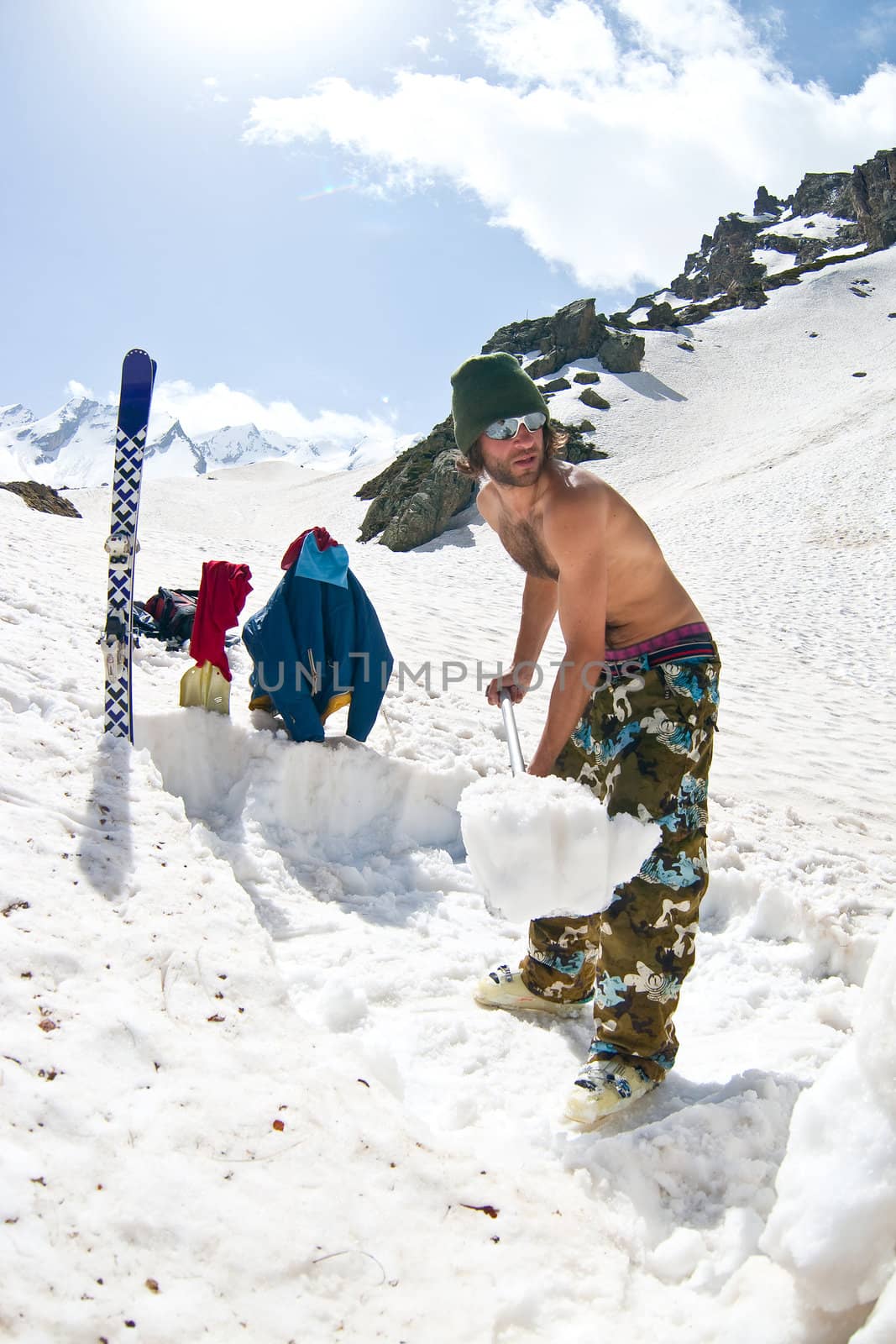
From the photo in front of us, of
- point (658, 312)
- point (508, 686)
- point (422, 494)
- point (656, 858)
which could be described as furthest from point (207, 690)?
point (658, 312)

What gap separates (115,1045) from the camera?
6.19 ft

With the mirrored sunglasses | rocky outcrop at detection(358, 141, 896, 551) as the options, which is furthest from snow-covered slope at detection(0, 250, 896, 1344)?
rocky outcrop at detection(358, 141, 896, 551)

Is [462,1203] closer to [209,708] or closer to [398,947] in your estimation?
[398,947]

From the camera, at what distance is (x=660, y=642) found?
251cm

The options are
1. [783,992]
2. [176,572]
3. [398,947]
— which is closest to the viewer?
[783,992]

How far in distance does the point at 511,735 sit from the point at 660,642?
0.64 m

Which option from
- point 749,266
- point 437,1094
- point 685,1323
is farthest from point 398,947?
point 749,266

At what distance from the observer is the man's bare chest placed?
2.67m

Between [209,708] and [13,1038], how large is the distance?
2912mm

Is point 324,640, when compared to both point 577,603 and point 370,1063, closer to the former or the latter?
point 577,603

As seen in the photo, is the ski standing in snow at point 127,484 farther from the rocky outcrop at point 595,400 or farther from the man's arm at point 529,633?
the rocky outcrop at point 595,400

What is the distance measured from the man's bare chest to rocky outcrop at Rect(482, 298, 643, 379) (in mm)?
43212

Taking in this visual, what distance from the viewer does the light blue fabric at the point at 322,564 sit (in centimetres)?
479

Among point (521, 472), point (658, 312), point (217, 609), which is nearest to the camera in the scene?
point (521, 472)
